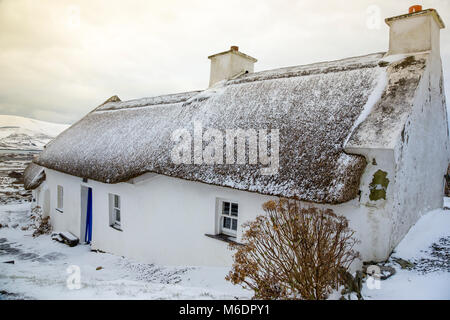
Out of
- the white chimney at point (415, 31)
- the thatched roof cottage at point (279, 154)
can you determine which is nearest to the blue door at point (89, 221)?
the thatched roof cottage at point (279, 154)

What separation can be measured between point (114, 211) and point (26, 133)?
5699 inches

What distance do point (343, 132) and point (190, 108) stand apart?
4.99 meters

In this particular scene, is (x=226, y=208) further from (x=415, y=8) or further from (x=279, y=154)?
(x=415, y=8)

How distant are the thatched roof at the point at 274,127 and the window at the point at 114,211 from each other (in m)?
1.10

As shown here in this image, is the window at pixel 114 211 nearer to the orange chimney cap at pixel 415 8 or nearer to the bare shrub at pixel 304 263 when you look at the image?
the bare shrub at pixel 304 263

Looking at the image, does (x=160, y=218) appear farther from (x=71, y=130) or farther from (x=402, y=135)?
(x=71, y=130)

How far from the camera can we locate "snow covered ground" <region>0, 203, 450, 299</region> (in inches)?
153

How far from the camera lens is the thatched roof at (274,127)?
15.2 ft

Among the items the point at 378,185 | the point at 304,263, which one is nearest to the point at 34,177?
the point at 304,263

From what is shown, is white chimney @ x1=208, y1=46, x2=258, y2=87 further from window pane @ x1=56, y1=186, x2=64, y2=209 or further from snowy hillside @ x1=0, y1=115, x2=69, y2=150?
snowy hillside @ x1=0, y1=115, x2=69, y2=150

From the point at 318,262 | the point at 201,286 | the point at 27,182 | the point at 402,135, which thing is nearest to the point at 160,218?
the point at 201,286

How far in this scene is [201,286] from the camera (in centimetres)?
548

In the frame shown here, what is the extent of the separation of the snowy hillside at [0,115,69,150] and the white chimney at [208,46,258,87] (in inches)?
4616

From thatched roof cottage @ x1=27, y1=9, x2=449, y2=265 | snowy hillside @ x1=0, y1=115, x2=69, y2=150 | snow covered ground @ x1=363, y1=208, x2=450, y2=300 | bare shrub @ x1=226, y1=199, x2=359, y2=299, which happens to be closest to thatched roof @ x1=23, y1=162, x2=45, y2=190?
thatched roof cottage @ x1=27, y1=9, x2=449, y2=265
